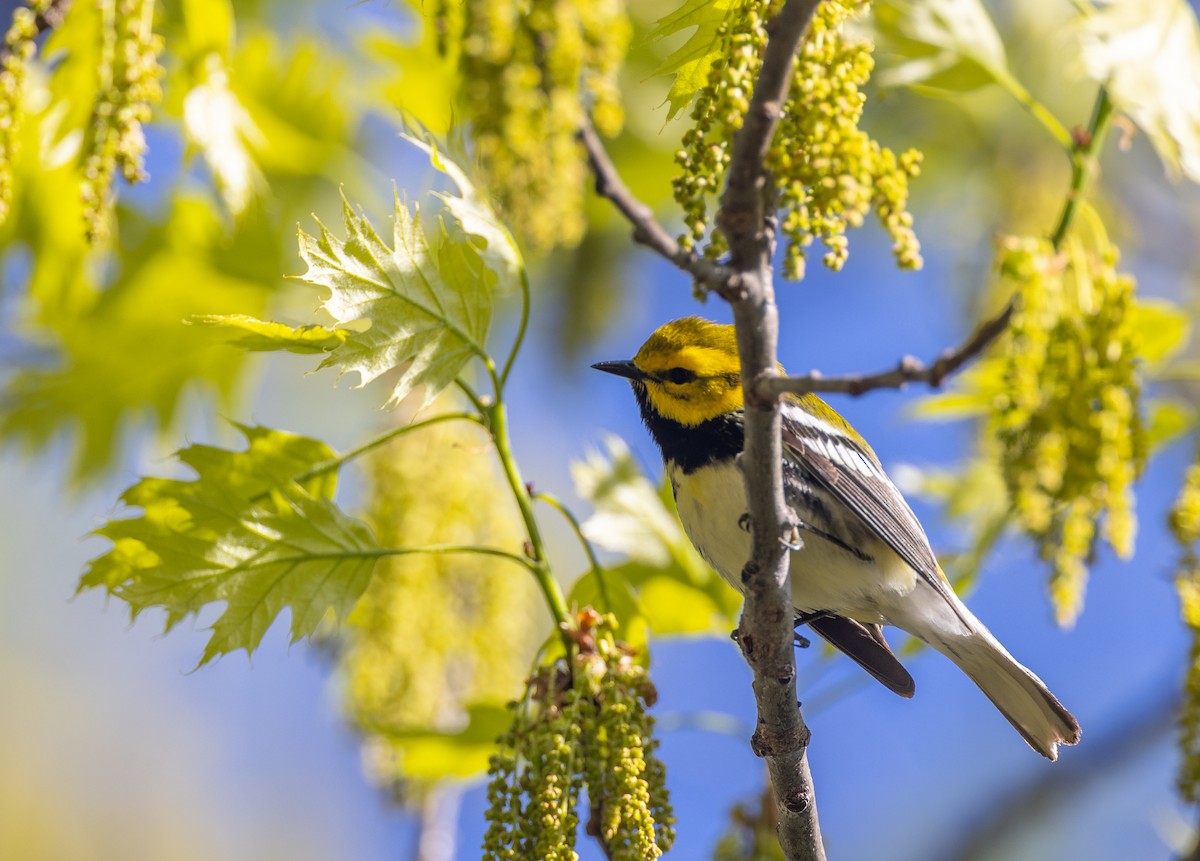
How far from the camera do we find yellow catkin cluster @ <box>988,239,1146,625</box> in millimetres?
1785

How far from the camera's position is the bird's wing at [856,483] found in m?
2.41

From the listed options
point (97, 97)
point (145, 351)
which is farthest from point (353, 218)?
point (145, 351)

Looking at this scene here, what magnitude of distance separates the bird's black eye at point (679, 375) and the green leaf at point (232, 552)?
2.90 ft

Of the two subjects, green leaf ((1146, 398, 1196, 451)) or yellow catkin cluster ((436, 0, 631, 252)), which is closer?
yellow catkin cluster ((436, 0, 631, 252))

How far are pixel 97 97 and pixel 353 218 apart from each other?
1.74 feet

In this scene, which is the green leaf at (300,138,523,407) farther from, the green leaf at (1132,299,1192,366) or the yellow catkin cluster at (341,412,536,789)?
the green leaf at (1132,299,1192,366)

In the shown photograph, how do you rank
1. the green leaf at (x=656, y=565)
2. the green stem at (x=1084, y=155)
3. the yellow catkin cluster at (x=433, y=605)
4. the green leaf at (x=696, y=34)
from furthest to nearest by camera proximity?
the yellow catkin cluster at (x=433, y=605), the green leaf at (x=656, y=565), the green stem at (x=1084, y=155), the green leaf at (x=696, y=34)

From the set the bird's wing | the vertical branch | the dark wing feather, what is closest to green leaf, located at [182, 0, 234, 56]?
the bird's wing

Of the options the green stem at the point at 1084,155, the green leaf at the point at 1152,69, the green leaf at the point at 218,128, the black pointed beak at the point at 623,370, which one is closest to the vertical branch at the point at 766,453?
the green leaf at the point at 1152,69

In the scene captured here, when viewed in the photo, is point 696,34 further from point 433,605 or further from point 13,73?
point 433,605

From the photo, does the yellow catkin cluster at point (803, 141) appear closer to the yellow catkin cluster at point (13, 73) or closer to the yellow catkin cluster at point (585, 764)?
the yellow catkin cluster at point (585, 764)

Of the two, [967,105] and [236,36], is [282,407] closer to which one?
[236,36]

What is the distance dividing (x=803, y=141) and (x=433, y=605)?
183 centimetres

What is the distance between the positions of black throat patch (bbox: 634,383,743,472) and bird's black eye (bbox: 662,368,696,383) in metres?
0.09
